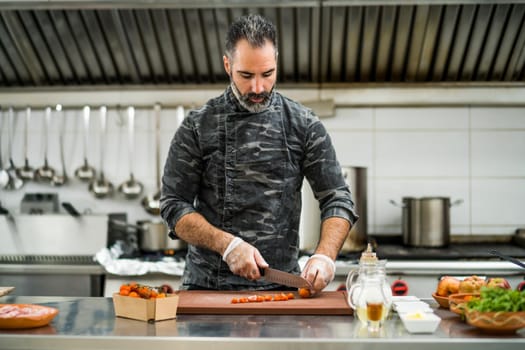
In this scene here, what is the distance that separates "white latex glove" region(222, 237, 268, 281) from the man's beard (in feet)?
1.78

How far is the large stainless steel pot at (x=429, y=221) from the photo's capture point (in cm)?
402

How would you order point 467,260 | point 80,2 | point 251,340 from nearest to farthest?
1. point 251,340
2. point 467,260
3. point 80,2

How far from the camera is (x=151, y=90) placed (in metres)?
4.46

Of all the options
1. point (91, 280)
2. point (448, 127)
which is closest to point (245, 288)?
point (91, 280)

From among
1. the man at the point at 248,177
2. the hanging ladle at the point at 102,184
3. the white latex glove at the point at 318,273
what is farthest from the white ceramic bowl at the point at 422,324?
the hanging ladle at the point at 102,184

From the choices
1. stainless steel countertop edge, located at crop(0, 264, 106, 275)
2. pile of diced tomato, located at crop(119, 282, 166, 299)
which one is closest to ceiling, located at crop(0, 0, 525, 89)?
stainless steel countertop edge, located at crop(0, 264, 106, 275)

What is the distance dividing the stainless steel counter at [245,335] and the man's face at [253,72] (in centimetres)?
86

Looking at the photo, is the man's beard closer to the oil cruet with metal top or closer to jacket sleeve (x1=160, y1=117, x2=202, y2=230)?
jacket sleeve (x1=160, y1=117, x2=202, y2=230)

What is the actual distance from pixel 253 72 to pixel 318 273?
769 mm

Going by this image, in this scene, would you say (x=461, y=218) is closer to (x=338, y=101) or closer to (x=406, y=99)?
(x=406, y=99)

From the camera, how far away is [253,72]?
235 cm

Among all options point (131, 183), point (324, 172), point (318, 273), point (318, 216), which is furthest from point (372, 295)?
point (131, 183)

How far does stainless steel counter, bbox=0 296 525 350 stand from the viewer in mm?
1688

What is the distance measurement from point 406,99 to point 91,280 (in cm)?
238
